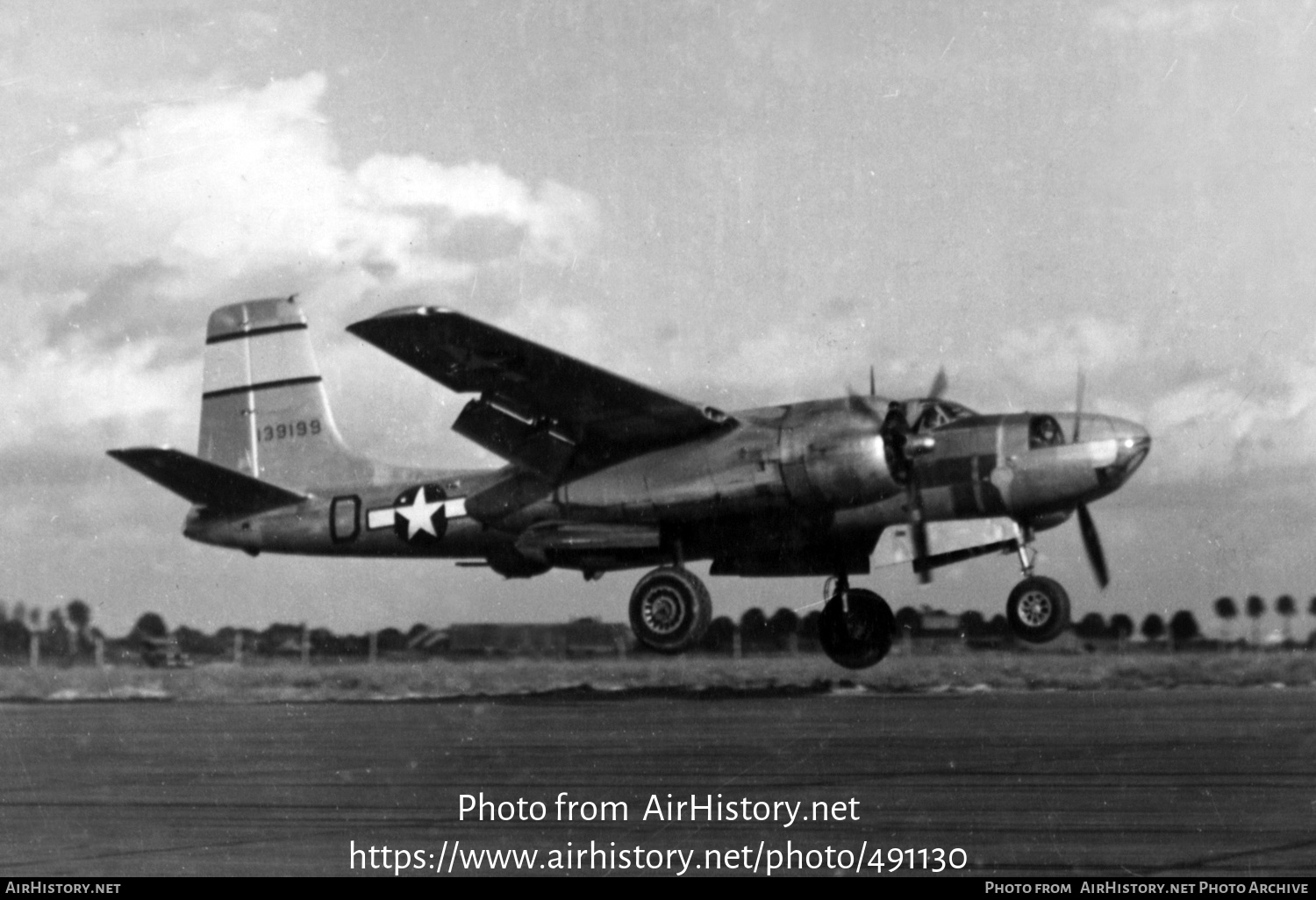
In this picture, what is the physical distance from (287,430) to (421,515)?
3147 millimetres

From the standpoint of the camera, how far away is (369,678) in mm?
30688

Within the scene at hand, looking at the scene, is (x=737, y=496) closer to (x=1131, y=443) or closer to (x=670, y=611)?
(x=670, y=611)

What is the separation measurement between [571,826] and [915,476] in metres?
7.72

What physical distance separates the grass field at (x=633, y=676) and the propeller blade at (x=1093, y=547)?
23.5ft

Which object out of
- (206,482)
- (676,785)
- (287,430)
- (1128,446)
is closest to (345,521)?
(206,482)

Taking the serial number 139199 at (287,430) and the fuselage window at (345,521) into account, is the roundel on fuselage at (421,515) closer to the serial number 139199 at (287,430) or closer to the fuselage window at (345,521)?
the fuselage window at (345,521)

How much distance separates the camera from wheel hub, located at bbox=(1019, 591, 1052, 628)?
18875 mm

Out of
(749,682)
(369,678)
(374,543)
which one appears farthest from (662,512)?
(369,678)

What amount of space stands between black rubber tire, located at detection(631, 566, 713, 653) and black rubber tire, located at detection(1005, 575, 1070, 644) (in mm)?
3856

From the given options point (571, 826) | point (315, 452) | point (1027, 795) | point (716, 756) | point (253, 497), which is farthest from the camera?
point (315, 452)

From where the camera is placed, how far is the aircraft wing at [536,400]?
53.9 ft

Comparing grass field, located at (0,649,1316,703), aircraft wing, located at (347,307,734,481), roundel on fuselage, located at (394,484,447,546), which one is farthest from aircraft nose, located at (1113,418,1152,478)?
grass field, located at (0,649,1316,703)

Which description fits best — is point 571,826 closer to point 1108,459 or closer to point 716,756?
point 716,756

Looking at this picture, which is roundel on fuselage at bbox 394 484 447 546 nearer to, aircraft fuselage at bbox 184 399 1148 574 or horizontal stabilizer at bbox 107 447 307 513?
aircraft fuselage at bbox 184 399 1148 574
